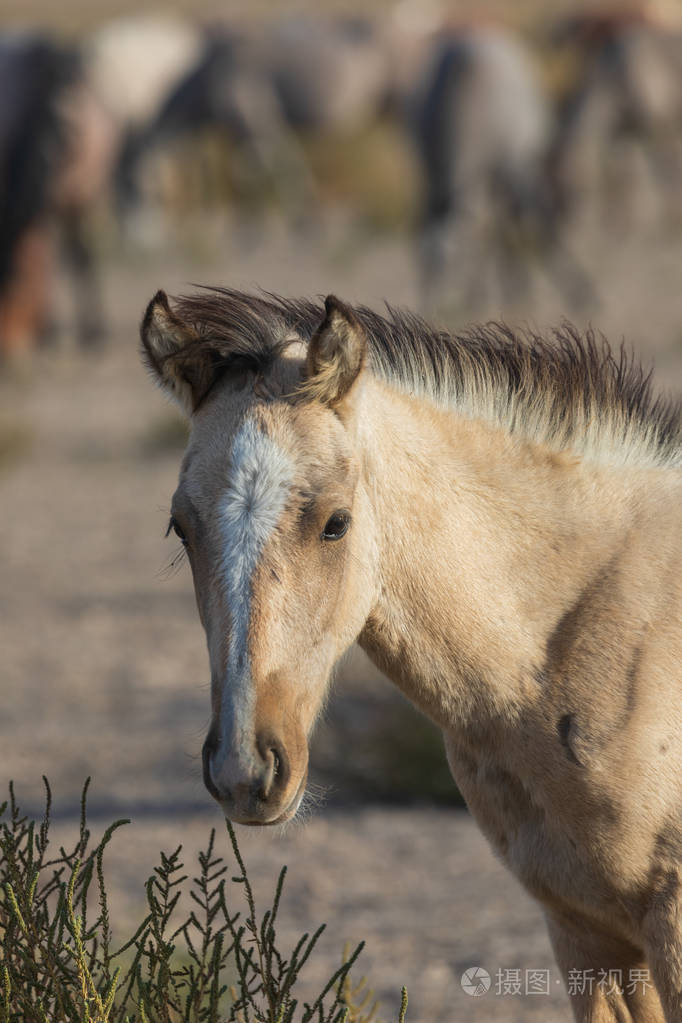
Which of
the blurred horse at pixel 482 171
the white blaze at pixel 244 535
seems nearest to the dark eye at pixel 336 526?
the white blaze at pixel 244 535

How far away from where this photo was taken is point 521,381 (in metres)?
2.88

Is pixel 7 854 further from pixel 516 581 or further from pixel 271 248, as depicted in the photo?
pixel 271 248

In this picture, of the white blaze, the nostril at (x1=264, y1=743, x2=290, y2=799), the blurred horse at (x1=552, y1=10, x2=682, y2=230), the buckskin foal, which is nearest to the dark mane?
the buckskin foal

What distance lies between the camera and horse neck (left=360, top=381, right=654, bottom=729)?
8.69 ft

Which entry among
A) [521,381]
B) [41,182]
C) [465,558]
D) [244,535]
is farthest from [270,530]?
[41,182]

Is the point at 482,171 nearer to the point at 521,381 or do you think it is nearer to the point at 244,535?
the point at 521,381

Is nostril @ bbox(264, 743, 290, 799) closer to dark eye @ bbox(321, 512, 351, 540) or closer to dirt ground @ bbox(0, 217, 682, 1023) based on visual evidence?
dark eye @ bbox(321, 512, 351, 540)

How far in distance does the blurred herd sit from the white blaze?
36.0ft

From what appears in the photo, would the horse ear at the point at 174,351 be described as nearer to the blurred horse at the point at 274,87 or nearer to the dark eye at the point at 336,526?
the dark eye at the point at 336,526

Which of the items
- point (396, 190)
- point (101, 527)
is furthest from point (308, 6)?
point (101, 527)

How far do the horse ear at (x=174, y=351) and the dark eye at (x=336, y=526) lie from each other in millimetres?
431

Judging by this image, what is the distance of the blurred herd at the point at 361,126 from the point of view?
1373cm

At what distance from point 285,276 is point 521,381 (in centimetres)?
1366

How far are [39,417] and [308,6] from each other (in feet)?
181
